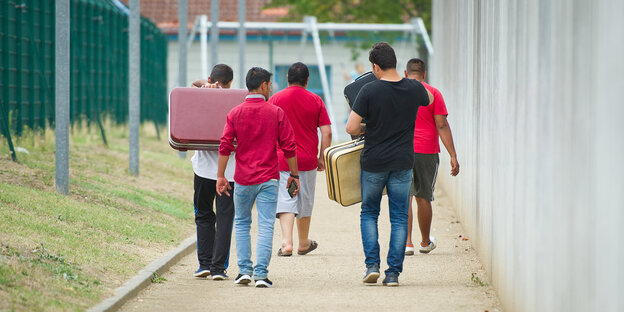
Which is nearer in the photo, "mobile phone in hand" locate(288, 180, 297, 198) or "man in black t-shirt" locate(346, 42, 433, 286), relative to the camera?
"man in black t-shirt" locate(346, 42, 433, 286)

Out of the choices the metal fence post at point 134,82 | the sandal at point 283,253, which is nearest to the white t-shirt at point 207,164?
the sandal at point 283,253

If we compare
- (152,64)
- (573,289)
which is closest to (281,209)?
(573,289)

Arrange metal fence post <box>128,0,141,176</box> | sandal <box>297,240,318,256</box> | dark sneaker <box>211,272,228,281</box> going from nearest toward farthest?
dark sneaker <box>211,272,228,281</box> < sandal <box>297,240,318,256</box> < metal fence post <box>128,0,141,176</box>

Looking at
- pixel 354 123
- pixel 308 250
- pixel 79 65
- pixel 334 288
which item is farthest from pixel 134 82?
pixel 354 123

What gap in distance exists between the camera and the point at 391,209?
8039 millimetres

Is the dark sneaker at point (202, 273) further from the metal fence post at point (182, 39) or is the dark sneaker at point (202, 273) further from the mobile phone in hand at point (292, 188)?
the metal fence post at point (182, 39)

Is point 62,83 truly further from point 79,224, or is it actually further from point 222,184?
point 222,184

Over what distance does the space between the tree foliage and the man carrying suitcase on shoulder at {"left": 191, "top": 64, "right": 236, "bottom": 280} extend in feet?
89.2

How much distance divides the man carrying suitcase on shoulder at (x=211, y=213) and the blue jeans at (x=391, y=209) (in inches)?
42.8

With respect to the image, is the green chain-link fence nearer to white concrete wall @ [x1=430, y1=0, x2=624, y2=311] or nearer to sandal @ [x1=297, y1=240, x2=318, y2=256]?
sandal @ [x1=297, y1=240, x2=318, y2=256]

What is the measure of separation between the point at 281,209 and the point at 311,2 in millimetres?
27060

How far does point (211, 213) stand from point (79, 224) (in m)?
1.76

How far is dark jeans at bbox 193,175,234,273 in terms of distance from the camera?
8.29m

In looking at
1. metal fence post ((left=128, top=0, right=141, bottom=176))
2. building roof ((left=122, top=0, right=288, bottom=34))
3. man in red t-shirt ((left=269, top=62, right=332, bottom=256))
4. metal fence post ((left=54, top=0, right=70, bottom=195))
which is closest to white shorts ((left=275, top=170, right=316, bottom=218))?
man in red t-shirt ((left=269, top=62, right=332, bottom=256))
